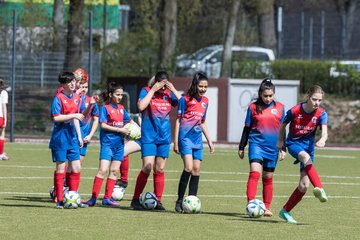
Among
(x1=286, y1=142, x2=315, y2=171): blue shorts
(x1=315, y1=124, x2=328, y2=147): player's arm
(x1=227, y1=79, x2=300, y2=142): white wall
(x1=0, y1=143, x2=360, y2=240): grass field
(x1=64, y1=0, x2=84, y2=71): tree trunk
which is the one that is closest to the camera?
Answer: (x1=0, y1=143, x2=360, y2=240): grass field

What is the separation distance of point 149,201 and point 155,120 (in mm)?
1093

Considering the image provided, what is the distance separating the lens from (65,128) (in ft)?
49.2

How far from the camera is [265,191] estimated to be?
14547 millimetres

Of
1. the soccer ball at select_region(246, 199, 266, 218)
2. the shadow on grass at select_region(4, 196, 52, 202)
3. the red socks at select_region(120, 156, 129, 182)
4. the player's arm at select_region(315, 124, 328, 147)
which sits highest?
the player's arm at select_region(315, 124, 328, 147)

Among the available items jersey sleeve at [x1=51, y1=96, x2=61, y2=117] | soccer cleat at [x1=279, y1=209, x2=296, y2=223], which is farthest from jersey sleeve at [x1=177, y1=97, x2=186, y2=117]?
soccer cleat at [x1=279, y1=209, x2=296, y2=223]

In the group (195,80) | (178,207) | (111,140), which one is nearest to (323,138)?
(195,80)

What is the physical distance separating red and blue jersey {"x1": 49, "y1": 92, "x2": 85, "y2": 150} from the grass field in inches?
34.5

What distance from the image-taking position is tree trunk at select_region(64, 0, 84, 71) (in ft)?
118

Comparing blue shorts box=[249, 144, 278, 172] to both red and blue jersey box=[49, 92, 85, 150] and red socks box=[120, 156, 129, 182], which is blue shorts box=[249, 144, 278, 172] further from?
red socks box=[120, 156, 129, 182]

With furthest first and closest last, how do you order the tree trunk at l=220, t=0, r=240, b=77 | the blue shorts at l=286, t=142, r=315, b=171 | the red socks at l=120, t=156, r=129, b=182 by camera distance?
the tree trunk at l=220, t=0, r=240, b=77 < the red socks at l=120, t=156, r=129, b=182 < the blue shorts at l=286, t=142, r=315, b=171

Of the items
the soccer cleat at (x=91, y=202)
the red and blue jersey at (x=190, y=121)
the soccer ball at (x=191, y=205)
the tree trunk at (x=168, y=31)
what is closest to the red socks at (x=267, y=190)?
the soccer ball at (x=191, y=205)

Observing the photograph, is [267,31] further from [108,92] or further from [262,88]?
[262,88]

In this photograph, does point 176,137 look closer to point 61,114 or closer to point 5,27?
point 61,114

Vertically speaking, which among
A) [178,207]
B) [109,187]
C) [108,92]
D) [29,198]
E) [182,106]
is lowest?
[29,198]
